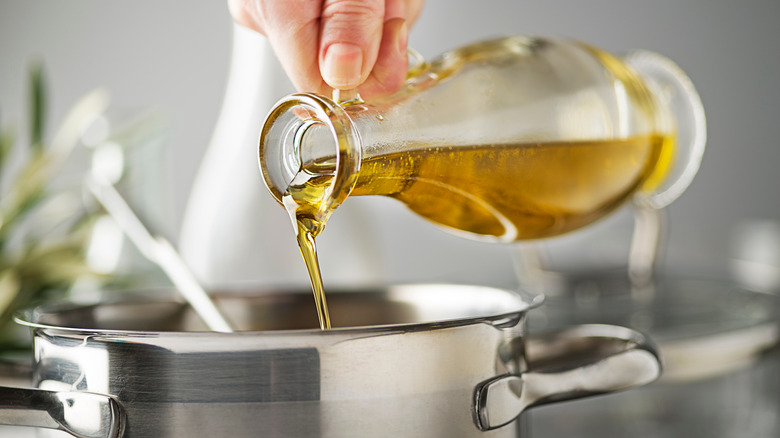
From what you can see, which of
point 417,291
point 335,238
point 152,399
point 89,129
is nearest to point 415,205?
point 417,291

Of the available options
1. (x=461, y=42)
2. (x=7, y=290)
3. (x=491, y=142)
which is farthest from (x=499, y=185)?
(x=461, y=42)

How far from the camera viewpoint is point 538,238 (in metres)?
0.40

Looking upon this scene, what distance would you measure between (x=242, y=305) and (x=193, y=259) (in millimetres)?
227

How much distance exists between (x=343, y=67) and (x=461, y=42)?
1.21 metres

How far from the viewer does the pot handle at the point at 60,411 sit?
243 mm

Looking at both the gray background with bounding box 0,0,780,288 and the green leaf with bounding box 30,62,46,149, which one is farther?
the gray background with bounding box 0,0,780,288

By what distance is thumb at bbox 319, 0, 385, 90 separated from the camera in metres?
0.30

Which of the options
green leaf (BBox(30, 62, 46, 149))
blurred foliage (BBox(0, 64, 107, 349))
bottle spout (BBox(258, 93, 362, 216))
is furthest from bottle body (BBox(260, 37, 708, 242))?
green leaf (BBox(30, 62, 46, 149))

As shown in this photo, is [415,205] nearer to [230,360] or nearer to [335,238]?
[230,360]

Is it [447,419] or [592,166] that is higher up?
[592,166]

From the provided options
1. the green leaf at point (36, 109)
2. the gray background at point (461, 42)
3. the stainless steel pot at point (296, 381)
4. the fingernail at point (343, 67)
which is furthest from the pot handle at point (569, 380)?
the gray background at point (461, 42)

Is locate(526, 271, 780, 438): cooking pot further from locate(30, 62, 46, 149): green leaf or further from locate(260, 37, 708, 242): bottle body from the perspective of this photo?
locate(30, 62, 46, 149): green leaf

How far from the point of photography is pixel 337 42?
1.02 ft

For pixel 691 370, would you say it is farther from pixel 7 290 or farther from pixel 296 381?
pixel 7 290
